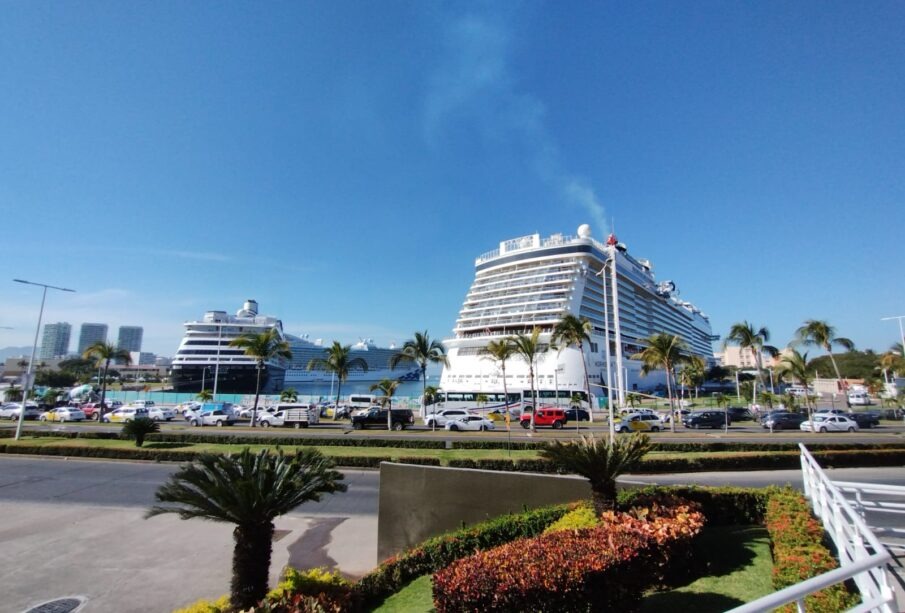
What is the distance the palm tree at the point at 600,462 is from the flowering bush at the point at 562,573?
1453mm

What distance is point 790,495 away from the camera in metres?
7.47

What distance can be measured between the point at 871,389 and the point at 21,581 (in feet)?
248

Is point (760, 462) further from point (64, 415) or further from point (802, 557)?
point (64, 415)

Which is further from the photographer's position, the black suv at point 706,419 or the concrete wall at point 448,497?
the black suv at point 706,419

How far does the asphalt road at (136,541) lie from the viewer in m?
7.72

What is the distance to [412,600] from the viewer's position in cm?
642

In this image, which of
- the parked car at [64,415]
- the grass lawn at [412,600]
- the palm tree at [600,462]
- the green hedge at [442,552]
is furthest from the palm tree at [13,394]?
the palm tree at [600,462]

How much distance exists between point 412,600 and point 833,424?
36.5 m

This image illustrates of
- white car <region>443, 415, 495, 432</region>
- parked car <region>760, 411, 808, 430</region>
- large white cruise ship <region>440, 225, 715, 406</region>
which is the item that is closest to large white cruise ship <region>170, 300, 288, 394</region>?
large white cruise ship <region>440, 225, 715, 406</region>

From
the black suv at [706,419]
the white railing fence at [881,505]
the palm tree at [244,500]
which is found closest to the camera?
the white railing fence at [881,505]

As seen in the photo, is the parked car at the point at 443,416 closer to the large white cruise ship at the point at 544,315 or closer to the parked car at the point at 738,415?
the large white cruise ship at the point at 544,315

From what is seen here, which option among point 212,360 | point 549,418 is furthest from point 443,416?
point 212,360

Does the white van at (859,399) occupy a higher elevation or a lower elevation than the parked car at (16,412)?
higher

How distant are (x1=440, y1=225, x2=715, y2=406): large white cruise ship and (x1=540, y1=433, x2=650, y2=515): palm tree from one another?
3906 cm
